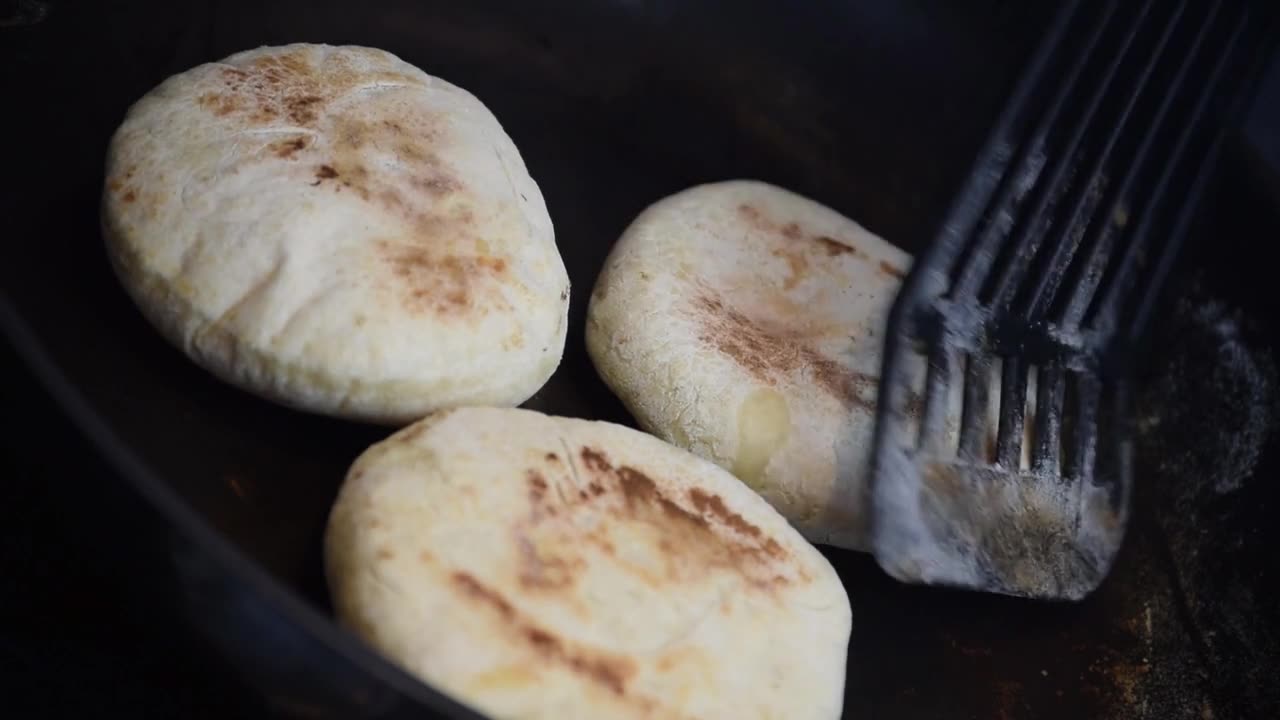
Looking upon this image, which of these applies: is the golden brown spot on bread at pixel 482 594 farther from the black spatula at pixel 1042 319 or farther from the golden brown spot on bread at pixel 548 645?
the black spatula at pixel 1042 319

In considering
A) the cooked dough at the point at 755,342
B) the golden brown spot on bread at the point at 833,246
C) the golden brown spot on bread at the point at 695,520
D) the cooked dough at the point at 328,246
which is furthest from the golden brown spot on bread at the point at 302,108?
the golden brown spot on bread at the point at 833,246

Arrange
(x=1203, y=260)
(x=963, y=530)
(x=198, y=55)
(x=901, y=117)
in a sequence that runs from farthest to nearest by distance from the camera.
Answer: (x=901, y=117), (x=1203, y=260), (x=198, y=55), (x=963, y=530)

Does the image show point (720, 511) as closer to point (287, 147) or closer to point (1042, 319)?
point (1042, 319)

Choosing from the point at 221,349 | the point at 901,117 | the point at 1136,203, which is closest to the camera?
the point at 221,349

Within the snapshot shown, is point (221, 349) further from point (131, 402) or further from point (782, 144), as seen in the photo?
point (782, 144)

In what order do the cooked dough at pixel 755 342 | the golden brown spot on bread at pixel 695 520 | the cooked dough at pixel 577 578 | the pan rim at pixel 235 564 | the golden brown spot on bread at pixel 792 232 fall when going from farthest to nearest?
1. the golden brown spot on bread at pixel 792 232
2. the cooked dough at pixel 755 342
3. the golden brown spot on bread at pixel 695 520
4. the cooked dough at pixel 577 578
5. the pan rim at pixel 235 564

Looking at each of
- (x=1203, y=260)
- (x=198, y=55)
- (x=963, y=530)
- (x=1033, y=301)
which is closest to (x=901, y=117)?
(x=1203, y=260)
